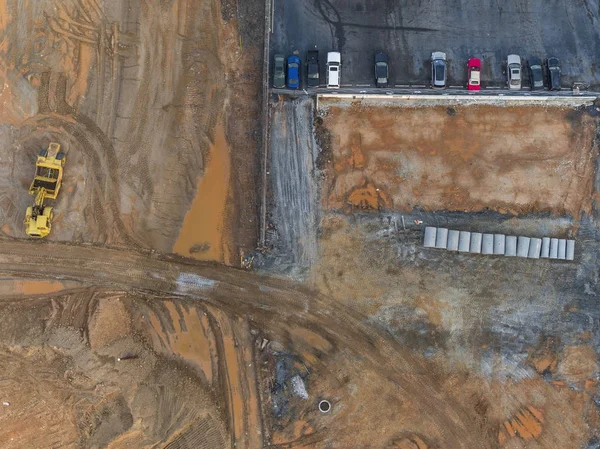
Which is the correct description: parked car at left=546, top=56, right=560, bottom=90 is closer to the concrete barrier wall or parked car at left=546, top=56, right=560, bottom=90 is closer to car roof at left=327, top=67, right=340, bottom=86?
the concrete barrier wall

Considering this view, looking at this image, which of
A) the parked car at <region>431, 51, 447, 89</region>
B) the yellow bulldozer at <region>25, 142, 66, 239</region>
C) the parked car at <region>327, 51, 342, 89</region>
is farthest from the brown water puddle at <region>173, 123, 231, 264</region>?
the parked car at <region>431, 51, 447, 89</region>

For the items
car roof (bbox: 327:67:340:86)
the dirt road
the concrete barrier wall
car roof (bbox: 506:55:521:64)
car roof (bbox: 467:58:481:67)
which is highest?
car roof (bbox: 506:55:521:64)

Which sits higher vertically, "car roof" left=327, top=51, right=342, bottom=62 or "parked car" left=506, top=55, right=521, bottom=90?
"car roof" left=327, top=51, right=342, bottom=62

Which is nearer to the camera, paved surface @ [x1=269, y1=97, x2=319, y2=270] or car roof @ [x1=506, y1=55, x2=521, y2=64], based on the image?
paved surface @ [x1=269, y1=97, x2=319, y2=270]

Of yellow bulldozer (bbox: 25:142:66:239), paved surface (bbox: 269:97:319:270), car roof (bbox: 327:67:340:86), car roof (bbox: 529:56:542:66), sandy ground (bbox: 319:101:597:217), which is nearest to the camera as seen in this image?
yellow bulldozer (bbox: 25:142:66:239)

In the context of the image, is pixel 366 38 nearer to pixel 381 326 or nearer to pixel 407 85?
pixel 407 85

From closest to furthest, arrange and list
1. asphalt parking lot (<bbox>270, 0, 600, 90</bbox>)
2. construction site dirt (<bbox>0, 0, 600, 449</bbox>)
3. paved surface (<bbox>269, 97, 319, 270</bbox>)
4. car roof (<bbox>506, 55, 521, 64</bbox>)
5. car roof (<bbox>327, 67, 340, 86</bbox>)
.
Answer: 1. construction site dirt (<bbox>0, 0, 600, 449</bbox>)
2. paved surface (<bbox>269, 97, 319, 270</bbox>)
3. car roof (<bbox>327, 67, 340, 86</bbox>)
4. car roof (<bbox>506, 55, 521, 64</bbox>)
5. asphalt parking lot (<bbox>270, 0, 600, 90</bbox>)

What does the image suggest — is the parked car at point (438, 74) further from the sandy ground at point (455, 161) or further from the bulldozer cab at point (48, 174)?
the bulldozer cab at point (48, 174)

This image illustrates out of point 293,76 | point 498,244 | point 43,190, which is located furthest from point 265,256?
point 498,244

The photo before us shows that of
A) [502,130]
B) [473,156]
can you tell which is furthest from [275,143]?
[502,130]
